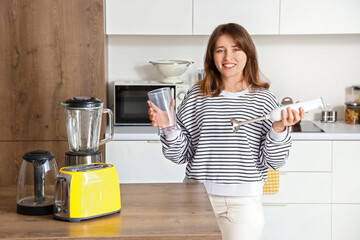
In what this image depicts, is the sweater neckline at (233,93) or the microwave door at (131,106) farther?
the microwave door at (131,106)

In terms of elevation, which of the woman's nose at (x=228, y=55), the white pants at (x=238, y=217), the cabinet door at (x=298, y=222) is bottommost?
the cabinet door at (x=298, y=222)

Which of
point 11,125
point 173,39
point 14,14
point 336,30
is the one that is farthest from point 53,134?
point 336,30

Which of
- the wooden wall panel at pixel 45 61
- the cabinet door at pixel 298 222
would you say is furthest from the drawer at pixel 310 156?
the wooden wall panel at pixel 45 61

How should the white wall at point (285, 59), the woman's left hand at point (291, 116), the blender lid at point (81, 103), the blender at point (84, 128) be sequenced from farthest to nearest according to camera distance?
the white wall at point (285, 59)
the blender at point (84, 128)
the blender lid at point (81, 103)
the woman's left hand at point (291, 116)

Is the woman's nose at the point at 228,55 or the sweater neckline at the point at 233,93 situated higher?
the woman's nose at the point at 228,55

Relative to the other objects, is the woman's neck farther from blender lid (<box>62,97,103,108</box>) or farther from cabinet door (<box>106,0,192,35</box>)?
cabinet door (<box>106,0,192,35</box>)

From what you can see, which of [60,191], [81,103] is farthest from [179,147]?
[60,191]

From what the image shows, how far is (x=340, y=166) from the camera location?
330 centimetres

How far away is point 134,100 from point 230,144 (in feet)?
5.06

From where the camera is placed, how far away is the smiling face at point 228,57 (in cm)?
207

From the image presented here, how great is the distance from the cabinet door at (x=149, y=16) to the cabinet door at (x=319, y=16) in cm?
61

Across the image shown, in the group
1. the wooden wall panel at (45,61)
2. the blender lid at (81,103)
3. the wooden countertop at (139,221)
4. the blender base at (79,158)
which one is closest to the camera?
the wooden countertop at (139,221)

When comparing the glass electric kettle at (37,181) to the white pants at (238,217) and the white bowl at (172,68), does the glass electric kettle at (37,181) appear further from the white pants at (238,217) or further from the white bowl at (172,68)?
the white bowl at (172,68)

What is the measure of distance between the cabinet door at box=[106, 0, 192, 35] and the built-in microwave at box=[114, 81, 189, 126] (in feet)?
1.10
